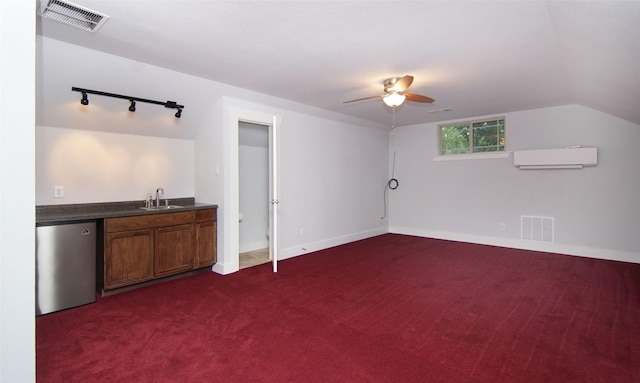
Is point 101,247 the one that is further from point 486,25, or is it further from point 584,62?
point 584,62

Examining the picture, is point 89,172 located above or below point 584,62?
Answer: below

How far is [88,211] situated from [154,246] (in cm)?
81

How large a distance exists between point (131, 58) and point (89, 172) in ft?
4.86

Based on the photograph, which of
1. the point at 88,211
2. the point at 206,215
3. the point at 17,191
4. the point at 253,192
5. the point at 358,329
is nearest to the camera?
the point at 17,191

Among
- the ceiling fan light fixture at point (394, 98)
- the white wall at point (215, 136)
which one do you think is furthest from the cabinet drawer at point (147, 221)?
the ceiling fan light fixture at point (394, 98)

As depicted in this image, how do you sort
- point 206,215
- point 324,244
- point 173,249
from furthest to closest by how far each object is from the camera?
point 324,244, point 206,215, point 173,249

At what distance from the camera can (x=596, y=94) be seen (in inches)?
153

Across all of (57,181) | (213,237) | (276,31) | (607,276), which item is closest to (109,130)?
(57,181)

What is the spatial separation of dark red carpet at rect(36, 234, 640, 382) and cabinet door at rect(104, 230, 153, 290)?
165 mm

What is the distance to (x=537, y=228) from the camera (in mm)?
5301

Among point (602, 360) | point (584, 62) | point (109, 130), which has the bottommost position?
point (602, 360)

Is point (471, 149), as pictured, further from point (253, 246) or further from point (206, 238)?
point (206, 238)

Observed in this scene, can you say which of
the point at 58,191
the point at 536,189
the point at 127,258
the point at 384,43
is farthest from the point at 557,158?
the point at 58,191

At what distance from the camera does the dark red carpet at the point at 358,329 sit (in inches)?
78.0
